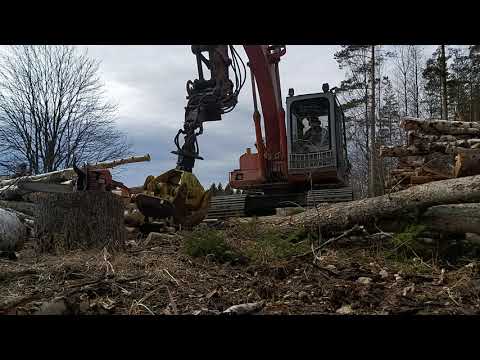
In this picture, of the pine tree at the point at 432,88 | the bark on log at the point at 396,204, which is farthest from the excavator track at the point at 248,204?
the pine tree at the point at 432,88

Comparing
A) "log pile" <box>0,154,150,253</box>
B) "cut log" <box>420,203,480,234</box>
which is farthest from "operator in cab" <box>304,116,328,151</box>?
"log pile" <box>0,154,150,253</box>

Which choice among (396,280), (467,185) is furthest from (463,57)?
(396,280)

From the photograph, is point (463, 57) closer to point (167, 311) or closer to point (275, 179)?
point (275, 179)

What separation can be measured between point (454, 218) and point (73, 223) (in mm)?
3313

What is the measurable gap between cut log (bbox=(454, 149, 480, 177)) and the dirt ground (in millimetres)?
1506

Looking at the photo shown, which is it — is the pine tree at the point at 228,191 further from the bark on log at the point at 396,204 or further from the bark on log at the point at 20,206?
the bark on log at the point at 396,204

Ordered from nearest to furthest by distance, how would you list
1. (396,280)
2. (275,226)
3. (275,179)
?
1. (396,280)
2. (275,226)
3. (275,179)

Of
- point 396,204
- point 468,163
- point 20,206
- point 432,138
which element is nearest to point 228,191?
point 20,206

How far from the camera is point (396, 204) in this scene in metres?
3.77

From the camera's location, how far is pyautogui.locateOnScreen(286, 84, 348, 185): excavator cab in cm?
695

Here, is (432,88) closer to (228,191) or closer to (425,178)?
(228,191)

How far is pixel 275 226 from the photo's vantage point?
14.0 ft

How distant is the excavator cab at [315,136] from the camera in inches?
273
